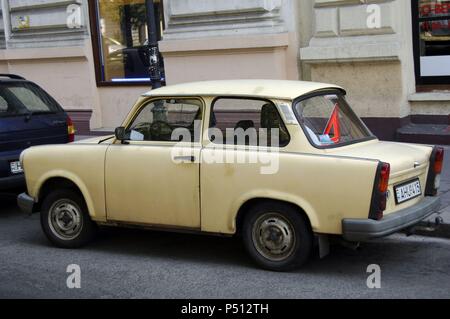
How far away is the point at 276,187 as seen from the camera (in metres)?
5.88

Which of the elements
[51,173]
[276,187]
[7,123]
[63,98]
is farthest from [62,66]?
[276,187]

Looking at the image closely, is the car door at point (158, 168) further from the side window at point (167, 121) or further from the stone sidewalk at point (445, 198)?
the stone sidewalk at point (445, 198)

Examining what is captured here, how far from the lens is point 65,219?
711cm

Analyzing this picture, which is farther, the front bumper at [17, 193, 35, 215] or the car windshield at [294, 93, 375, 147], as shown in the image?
the front bumper at [17, 193, 35, 215]

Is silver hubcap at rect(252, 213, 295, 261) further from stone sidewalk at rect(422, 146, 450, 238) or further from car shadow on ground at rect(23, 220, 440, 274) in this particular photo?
stone sidewalk at rect(422, 146, 450, 238)

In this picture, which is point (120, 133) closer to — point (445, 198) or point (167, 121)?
point (167, 121)

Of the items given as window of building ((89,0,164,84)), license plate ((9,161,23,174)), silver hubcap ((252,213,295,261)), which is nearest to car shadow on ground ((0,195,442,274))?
silver hubcap ((252,213,295,261))

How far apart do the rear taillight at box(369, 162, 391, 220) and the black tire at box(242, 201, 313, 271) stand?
1.93 ft

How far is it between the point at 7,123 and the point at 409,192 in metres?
5.00

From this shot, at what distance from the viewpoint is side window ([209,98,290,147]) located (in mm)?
6117

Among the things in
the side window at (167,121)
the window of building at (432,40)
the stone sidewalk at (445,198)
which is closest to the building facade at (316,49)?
the window of building at (432,40)

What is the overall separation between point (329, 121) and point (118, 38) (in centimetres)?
884

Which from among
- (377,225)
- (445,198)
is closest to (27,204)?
(377,225)
